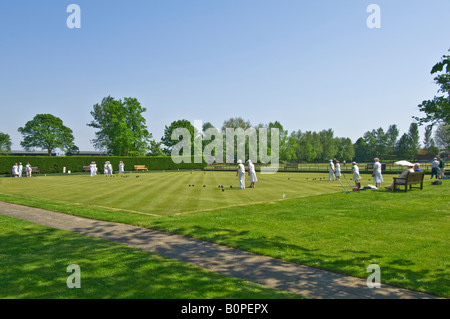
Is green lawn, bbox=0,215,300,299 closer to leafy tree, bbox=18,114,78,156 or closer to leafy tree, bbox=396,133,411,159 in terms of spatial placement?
leafy tree, bbox=18,114,78,156

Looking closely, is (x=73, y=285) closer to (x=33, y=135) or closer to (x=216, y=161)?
(x=216, y=161)

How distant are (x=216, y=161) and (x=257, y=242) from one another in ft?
249

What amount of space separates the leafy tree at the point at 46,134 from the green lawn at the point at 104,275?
93.2 metres

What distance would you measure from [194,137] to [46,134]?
4353 cm

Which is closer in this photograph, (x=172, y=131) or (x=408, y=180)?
(x=408, y=180)

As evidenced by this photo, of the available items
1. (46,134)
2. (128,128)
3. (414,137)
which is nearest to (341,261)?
(128,128)

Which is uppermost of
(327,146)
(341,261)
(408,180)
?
(327,146)

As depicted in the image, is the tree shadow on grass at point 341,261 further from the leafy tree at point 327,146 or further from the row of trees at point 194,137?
the leafy tree at point 327,146

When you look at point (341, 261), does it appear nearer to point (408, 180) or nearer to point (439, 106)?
point (408, 180)

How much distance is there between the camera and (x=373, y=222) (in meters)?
9.58

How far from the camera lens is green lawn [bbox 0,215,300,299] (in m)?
4.59

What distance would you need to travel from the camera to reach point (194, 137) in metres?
81.8
